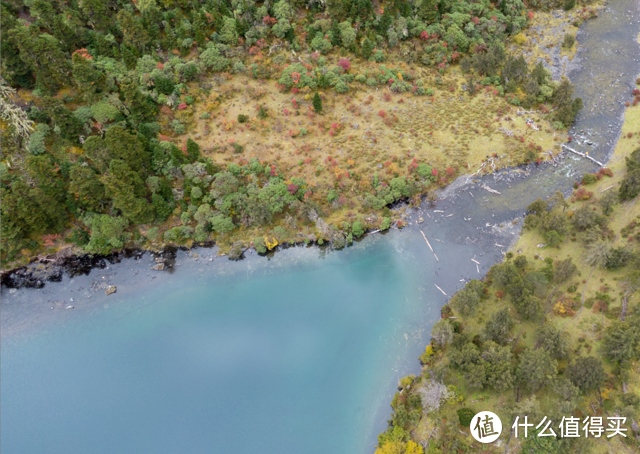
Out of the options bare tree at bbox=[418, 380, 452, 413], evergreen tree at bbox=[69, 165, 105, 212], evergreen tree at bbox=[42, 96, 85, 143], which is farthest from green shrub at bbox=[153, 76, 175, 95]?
bare tree at bbox=[418, 380, 452, 413]

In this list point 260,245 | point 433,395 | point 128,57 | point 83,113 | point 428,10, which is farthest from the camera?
point 428,10

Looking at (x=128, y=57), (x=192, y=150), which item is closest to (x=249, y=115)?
(x=192, y=150)

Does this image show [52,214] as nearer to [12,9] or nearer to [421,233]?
[12,9]

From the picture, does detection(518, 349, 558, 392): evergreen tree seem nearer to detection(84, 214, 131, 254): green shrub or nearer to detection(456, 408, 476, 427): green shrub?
detection(456, 408, 476, 427): green shrub

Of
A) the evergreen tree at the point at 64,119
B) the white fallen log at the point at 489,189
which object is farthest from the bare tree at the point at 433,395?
the evergreen tree at the point at 64,119

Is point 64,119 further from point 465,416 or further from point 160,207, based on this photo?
point 465,416

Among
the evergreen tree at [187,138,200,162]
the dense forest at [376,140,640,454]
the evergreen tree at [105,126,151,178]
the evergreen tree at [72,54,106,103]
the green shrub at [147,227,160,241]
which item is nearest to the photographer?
the dense forest at [376,140,640,454]

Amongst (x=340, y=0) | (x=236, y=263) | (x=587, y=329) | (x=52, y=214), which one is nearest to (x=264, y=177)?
(x=236, y=263)
